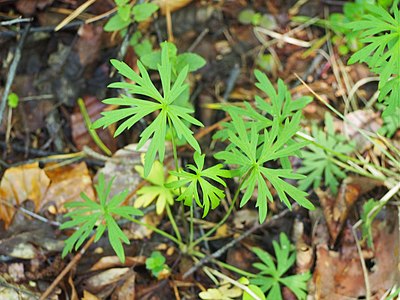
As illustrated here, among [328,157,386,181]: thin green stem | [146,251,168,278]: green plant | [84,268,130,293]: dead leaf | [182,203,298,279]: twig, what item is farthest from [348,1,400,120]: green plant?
[84,268,130,293]: dead leaf

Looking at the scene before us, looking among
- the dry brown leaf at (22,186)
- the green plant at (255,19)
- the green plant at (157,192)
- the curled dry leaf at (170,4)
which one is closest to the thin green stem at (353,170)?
the green plant at (157,192)

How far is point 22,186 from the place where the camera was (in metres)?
2.80

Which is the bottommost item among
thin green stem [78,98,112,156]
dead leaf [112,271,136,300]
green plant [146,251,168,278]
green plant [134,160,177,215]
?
dead leaf [112,271,136,300]

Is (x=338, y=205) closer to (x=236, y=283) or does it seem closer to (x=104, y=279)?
(x=236, y=283)

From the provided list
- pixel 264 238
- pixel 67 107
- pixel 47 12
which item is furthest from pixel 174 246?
pixel 47 12

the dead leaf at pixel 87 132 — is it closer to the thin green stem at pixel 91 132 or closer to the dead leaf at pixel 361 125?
the thin green stem at pixel 91 132

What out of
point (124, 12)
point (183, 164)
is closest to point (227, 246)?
point (183, 164)

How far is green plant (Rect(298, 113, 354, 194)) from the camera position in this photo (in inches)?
110

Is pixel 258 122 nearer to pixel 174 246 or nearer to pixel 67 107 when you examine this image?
pixel 174 246

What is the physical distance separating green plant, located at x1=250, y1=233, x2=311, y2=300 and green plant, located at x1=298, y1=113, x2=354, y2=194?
403 mm

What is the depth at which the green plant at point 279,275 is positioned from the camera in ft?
8.39

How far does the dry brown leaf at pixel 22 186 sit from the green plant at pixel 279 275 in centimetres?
129

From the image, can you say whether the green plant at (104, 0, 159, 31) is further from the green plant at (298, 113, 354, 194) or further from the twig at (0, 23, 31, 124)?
the green plant at (298, 113, 354, 194)

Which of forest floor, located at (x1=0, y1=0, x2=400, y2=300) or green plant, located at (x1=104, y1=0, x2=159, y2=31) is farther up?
green plant, located at (x1=104, y1=0, x2=159, y2=31)
